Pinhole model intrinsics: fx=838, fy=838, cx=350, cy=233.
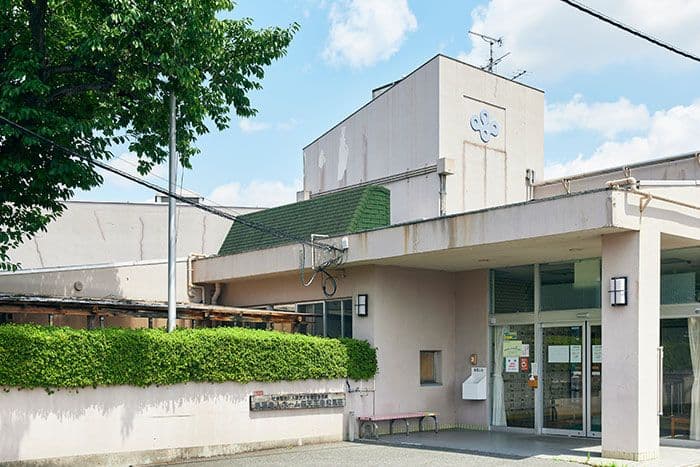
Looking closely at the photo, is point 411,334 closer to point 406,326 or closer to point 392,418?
point 406,326

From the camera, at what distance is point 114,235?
28000mm

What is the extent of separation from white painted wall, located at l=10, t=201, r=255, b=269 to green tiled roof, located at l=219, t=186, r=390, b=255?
8.72 metres

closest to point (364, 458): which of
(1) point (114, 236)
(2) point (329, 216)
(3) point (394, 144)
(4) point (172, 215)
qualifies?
(4) point (172, 215)

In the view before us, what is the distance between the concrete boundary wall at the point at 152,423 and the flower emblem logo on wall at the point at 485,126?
873 cm

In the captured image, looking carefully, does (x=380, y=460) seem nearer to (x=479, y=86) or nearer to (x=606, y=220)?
(x=606, y=220)

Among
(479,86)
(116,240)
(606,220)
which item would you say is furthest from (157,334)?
(116,240)

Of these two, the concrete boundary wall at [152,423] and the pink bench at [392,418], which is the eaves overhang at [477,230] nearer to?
the concrete boundary wall at [152,423]

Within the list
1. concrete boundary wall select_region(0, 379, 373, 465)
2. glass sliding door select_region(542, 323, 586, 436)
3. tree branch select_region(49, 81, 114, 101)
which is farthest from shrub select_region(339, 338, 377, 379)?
tree branch select_region(49, 81, 114, 101)

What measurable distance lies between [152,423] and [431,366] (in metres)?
6.70

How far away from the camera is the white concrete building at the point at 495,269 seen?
1277 cm

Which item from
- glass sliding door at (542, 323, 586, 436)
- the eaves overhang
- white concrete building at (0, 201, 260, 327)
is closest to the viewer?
the eaves overhang

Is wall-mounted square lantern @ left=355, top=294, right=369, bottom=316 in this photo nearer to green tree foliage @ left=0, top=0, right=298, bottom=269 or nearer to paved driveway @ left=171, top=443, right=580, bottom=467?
paved driveway @ left=171, top=443, right=580, bottom=467

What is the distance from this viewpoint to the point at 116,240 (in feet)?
91.9

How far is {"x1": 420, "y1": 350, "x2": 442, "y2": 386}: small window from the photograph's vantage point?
1767cm
